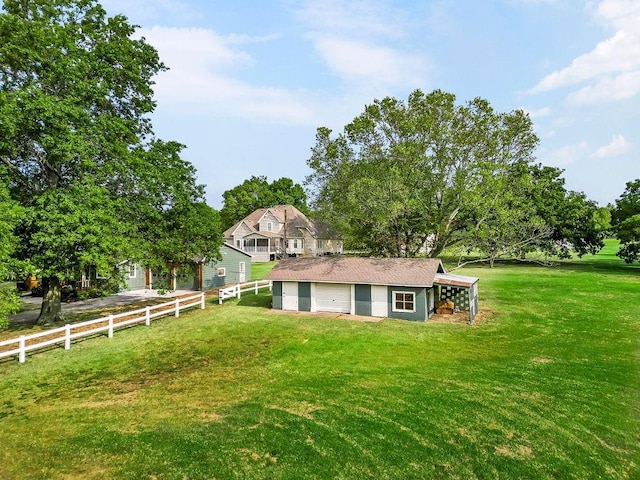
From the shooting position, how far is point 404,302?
2038 centimetres

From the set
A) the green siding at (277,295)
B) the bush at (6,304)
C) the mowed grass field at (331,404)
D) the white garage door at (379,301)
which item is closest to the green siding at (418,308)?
the white garage door at (379,301)

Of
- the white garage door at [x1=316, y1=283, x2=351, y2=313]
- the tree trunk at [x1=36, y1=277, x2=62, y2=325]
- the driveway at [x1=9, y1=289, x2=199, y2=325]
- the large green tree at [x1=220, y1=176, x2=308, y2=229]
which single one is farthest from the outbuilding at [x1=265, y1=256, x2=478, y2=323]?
the large green tree at [x1=220, y1=176, x2=308, y2=229]

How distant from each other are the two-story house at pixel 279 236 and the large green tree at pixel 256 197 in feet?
39.8

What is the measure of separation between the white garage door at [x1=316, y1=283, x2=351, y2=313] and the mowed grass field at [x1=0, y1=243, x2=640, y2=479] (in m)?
3.25

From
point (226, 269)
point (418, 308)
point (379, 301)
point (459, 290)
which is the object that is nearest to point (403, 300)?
point (418, 308)

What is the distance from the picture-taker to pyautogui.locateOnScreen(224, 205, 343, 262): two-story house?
184ft

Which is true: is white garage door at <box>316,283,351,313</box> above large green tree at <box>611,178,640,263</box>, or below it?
below

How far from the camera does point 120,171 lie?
19156 mm

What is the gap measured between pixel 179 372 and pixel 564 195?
51.5 metres

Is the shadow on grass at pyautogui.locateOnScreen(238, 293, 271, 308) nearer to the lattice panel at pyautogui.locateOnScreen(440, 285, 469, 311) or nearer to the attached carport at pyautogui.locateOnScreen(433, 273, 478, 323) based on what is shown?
the attached carport at pyautogui.locateOnScreen(433, 273, 478, 323)

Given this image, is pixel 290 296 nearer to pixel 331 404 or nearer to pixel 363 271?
pixel 363 271

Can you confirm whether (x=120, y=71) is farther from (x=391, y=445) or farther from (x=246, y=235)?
(x=246, y=235)

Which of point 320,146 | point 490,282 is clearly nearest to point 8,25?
point 320,146

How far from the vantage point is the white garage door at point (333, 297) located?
21734 millimetres
